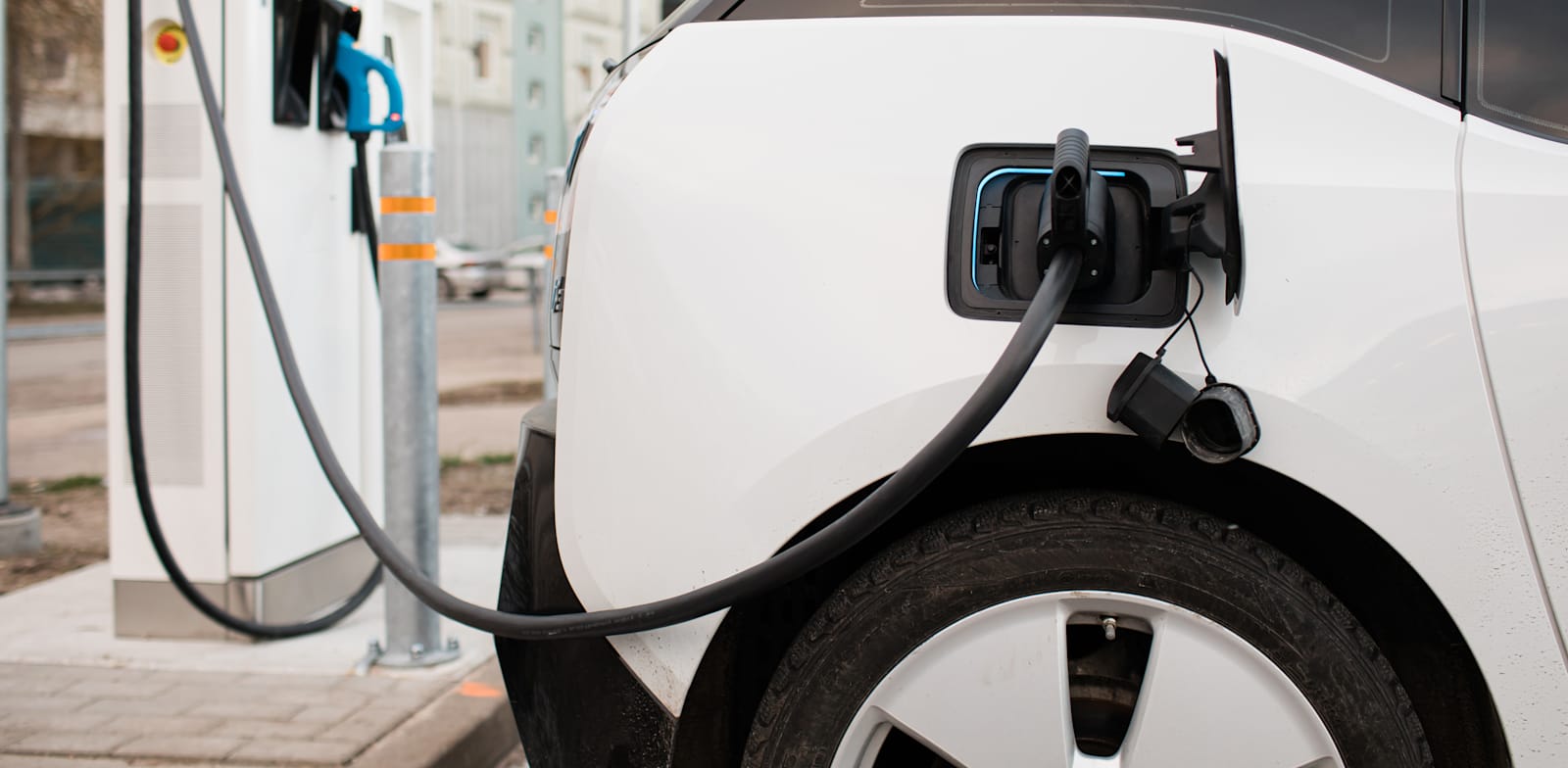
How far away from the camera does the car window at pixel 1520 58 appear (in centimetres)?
176

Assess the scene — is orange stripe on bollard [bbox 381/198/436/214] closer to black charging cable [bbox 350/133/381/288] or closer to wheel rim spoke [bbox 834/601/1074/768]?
black charging cable [bbox 350/133/381/288]

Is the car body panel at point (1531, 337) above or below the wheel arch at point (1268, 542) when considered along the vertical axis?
above

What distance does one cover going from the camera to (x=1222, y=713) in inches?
66.2

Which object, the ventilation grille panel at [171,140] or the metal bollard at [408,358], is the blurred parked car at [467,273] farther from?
the metal bollard at [408,358]

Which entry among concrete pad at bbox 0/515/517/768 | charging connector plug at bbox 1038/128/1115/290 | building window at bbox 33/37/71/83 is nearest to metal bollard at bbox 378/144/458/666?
concrete pad at bbox 0/515/517/768

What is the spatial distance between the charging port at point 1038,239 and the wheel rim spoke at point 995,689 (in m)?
0.40

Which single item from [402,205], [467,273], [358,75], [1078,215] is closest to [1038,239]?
[1078,215]

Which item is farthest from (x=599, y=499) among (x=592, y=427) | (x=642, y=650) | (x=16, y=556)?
(x=16, y=556)

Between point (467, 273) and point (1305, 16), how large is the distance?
26681 millimetres

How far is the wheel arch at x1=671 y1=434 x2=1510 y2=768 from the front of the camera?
1764mm

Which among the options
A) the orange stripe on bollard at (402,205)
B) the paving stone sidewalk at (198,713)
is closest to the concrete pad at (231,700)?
the paving stone sidewalk at (198,713)

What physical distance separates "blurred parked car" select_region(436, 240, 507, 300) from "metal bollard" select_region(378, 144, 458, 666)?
78.4 feet

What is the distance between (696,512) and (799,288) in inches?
13.3

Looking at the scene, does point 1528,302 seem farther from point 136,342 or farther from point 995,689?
point 136,342
